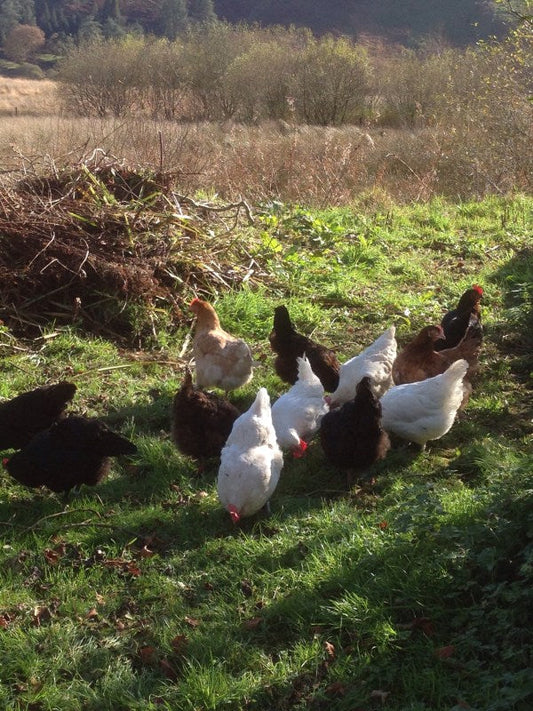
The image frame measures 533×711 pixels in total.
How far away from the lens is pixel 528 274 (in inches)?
324

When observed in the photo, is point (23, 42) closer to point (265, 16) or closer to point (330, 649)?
point (265, 16)

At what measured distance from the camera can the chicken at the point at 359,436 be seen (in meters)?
4.55

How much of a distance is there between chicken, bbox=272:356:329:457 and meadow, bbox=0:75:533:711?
0.70 ft

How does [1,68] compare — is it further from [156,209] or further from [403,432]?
[403,432]

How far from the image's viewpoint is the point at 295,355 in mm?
5961

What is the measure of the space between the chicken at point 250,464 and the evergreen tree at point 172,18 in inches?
2223

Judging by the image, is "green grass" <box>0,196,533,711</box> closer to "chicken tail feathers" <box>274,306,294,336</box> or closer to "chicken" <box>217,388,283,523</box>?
"chicken" <box>217,388,283,523</box>

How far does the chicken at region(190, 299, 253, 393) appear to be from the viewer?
5707 millimetres

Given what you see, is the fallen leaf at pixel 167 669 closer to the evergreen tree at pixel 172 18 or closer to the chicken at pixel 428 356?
the chicken at pixel 428 356

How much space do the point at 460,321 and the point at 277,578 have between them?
10.5 feet

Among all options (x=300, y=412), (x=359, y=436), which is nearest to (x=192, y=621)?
(x=359, y=436)

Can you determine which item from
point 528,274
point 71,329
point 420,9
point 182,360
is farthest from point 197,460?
point 420,9

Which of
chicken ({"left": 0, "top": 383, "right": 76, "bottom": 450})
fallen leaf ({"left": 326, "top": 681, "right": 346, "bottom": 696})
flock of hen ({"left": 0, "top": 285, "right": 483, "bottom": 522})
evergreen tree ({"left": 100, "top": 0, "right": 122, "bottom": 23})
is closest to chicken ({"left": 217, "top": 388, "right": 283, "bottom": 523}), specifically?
flock of hen ({"left": 0, "top": 285, "right": 483, "bottom": 522})

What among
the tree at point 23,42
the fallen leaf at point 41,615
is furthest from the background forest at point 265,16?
the fallen leaf at point 41,615
